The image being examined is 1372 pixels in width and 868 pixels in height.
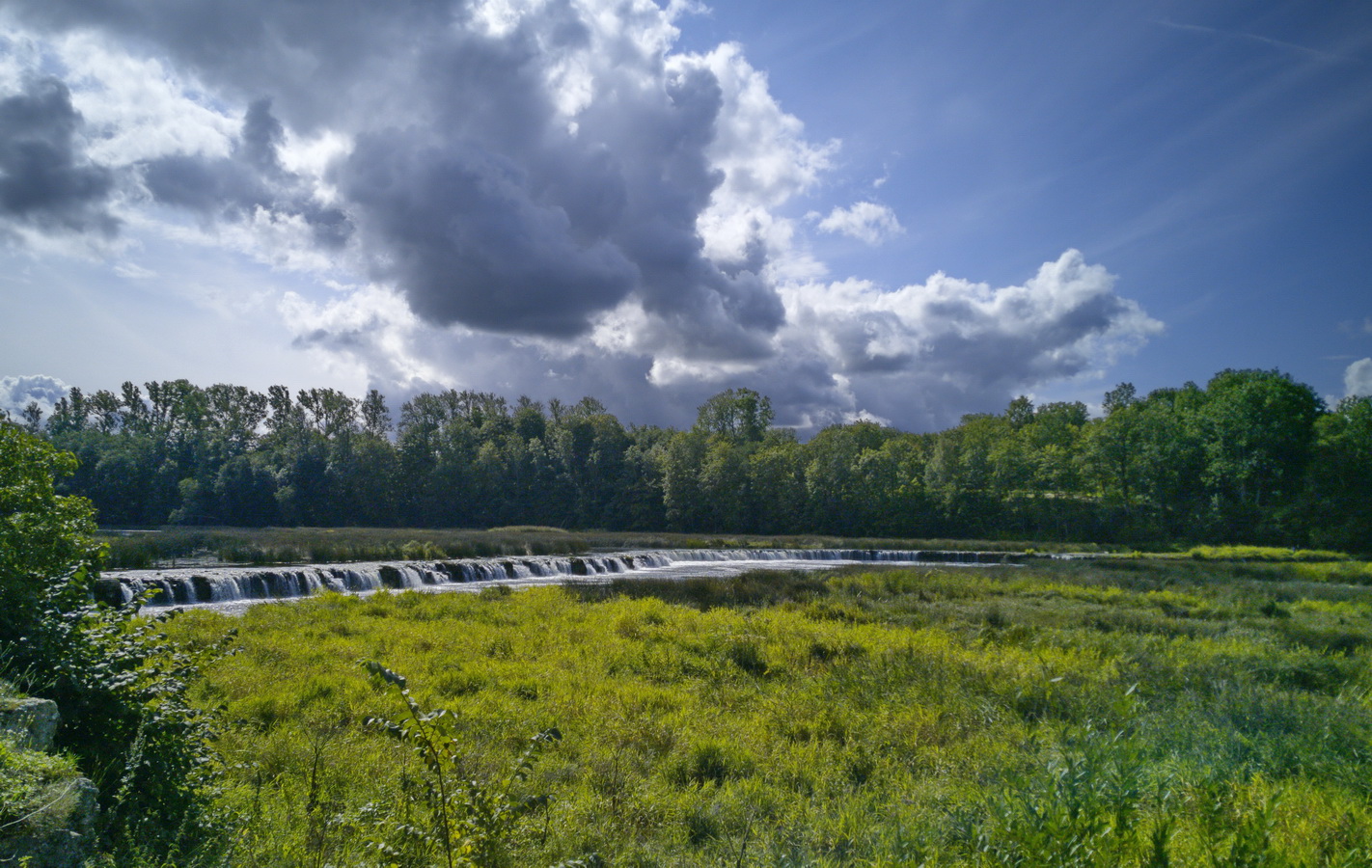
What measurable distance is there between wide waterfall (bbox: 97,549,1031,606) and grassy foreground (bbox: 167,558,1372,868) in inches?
188

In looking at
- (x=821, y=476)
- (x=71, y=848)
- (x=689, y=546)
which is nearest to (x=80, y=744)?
(x=71, y=848)

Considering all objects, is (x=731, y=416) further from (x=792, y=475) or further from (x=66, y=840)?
(x=66, y=840)

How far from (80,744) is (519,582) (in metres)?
22.0

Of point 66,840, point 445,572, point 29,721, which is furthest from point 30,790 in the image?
point 445,572

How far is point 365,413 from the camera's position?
107938mm

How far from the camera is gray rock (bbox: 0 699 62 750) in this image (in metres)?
3.53

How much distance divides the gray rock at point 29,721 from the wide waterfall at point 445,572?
7.37 metres

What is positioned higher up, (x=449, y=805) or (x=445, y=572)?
(x=449, y=805)

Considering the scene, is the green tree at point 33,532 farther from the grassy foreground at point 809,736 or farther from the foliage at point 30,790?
the grassy foreground at point 809,736

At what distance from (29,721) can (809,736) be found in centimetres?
720

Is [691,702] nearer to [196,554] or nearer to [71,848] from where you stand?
[71,848]

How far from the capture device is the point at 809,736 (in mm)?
7859

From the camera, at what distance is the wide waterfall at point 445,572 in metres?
19.4

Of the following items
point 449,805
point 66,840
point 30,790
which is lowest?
point 449,805
